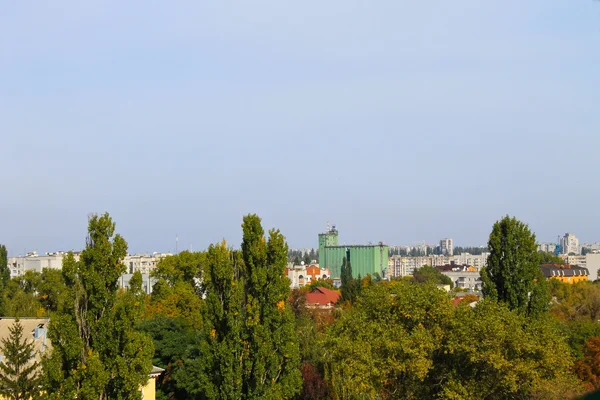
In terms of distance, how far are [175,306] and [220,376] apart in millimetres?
23825

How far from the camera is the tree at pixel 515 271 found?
78.6 ft

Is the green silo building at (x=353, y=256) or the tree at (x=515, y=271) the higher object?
the green silo building at (x=353, y=256)

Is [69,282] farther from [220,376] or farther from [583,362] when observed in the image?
[583,362]

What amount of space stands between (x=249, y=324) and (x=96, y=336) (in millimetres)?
4365

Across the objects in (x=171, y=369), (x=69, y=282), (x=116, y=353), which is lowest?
(x=171, y=369)

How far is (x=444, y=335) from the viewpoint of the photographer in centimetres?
1917

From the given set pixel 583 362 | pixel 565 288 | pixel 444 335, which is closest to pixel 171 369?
pixel 444 335

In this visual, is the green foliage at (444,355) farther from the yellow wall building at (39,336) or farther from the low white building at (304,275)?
the low white building at (304,275)

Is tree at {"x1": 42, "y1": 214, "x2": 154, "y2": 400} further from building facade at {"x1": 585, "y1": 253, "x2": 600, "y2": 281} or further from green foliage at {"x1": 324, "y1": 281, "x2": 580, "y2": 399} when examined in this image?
building facade at {"x1": 585, "y1": 253, "x2": 600, "y2": 281}

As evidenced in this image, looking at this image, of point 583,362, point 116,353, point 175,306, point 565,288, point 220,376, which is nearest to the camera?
point 116,353

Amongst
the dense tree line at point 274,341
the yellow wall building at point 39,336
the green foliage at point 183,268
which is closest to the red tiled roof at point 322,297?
the green foliage at point 183,268

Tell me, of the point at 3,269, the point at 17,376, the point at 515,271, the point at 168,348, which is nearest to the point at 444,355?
the point at 515,271

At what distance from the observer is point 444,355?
63.7ft

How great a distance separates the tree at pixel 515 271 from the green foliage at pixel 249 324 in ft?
A: 24.0
